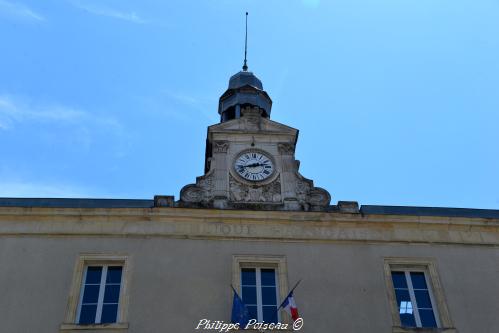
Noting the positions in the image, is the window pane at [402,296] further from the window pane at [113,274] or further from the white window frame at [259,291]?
the window pane at [113,274]

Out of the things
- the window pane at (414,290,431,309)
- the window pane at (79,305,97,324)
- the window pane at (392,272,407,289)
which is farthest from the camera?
the window pane at (392,272,407,289)

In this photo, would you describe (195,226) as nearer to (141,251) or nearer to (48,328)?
(141,251)

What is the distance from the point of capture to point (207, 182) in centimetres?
1703

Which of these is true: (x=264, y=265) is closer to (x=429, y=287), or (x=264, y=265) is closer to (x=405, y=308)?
(x=405, y=308)

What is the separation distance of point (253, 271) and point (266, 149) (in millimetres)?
3814

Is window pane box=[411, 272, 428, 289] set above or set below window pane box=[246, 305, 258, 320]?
above

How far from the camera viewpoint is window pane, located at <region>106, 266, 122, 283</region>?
49.3 ft

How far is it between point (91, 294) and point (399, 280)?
7.16 meters

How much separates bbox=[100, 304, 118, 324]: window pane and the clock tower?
125 inches

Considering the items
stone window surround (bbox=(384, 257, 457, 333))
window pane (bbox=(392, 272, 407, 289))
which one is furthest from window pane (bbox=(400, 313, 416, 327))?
window pane (bbox=(392, 272, 407, 289))

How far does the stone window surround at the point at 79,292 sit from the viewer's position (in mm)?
13898

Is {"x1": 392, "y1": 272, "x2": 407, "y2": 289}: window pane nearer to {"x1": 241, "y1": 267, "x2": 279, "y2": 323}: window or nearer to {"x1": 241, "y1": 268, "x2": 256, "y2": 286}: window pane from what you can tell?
{"x1": 241, "y1": 267, "x2": 279, "y2": 323}: window

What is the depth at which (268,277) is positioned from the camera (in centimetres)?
1542

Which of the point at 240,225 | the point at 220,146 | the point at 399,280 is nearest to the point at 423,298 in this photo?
the point at 399,280
